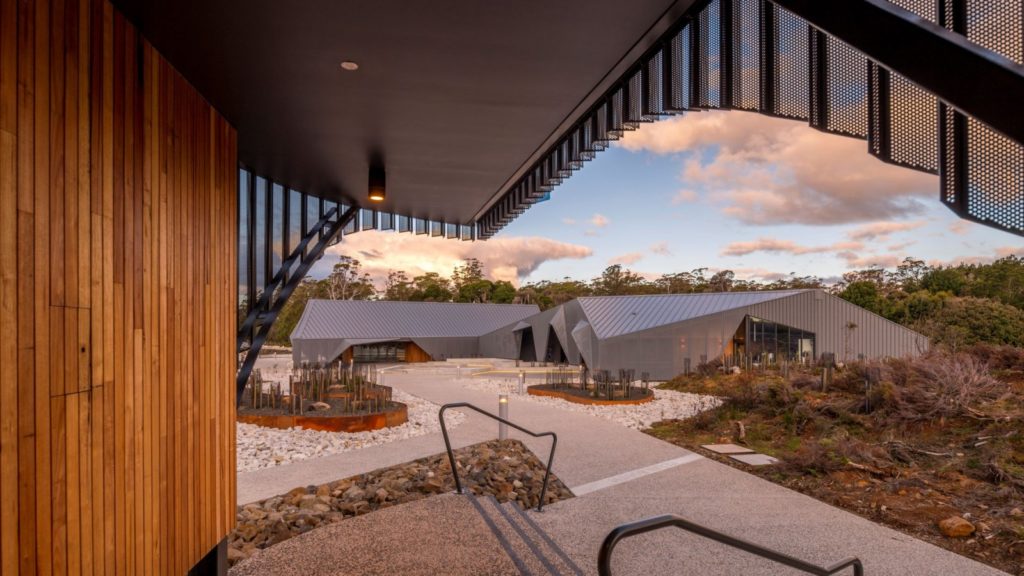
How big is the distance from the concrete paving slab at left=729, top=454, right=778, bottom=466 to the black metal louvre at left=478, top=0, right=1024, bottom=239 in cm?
578

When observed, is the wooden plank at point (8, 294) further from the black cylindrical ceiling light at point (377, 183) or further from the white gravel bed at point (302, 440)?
the white gravel bed at point (302, 440)

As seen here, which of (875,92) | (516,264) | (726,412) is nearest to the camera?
(875,92)

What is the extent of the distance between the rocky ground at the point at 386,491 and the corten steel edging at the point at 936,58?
445 cm

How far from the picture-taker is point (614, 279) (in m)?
60.5

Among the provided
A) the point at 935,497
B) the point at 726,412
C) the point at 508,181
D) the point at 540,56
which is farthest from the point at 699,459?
the point at 540,56

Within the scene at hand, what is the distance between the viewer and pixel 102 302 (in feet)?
7.00

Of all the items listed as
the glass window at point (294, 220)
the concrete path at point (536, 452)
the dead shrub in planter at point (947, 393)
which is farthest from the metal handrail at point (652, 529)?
the dead shrub in planter at point (947, 393)

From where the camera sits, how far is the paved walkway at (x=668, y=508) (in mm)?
4035

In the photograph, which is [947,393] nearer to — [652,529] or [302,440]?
[652,529]

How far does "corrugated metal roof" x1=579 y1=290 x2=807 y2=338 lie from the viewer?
19.3 metres

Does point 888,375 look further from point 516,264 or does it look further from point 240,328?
point 516,264

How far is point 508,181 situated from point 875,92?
10.7ft

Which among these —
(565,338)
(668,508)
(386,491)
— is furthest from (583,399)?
(565,338)

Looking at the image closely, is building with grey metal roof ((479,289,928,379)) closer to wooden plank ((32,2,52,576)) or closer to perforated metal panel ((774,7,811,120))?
perforated metal panel ((774,7,811,120))
